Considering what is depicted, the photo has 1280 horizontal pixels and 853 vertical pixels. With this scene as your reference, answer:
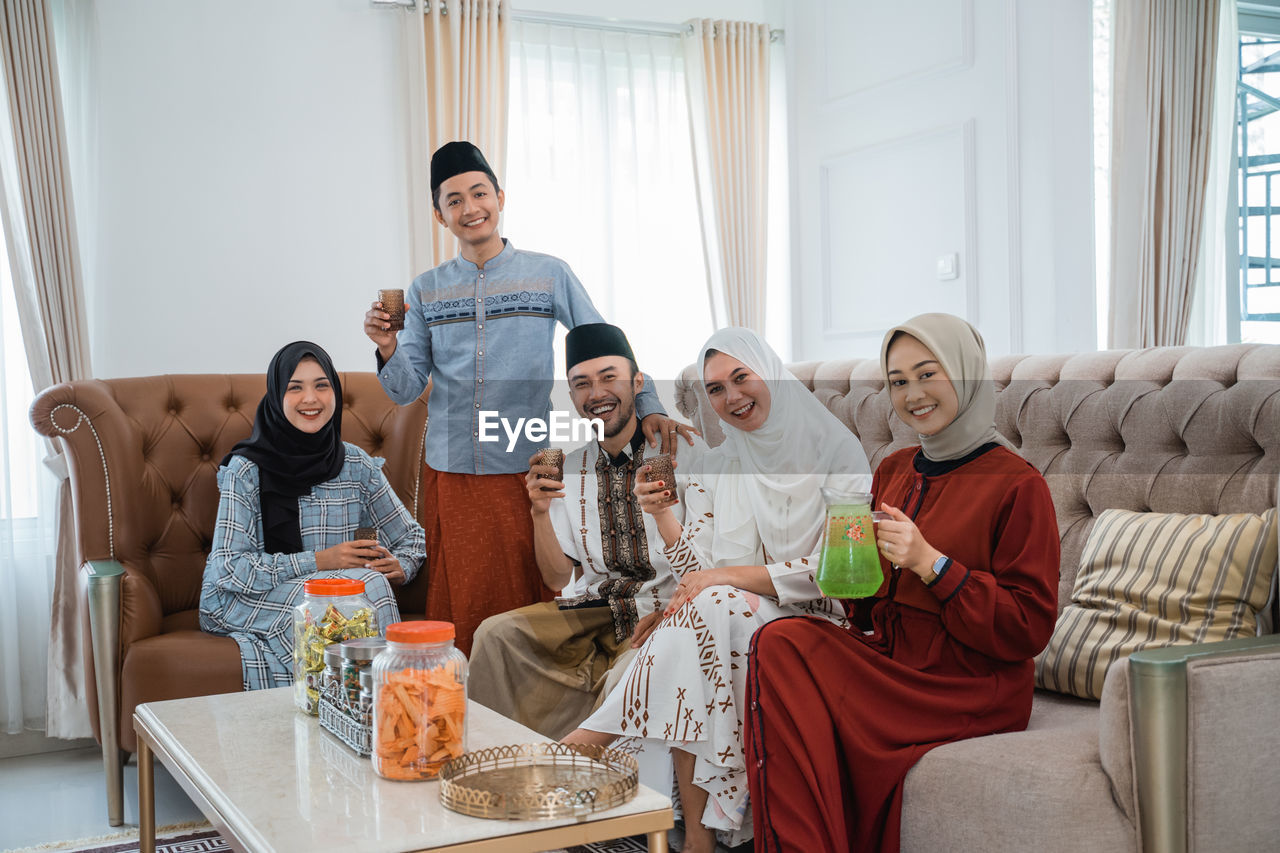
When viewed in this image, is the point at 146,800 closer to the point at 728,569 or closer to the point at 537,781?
the point at 537,781

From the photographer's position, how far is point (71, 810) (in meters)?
2.96

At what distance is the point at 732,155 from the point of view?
4.83 meters

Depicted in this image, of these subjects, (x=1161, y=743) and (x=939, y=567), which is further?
(x=939, y=567)

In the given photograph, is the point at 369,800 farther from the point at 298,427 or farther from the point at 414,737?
the point at 298,427

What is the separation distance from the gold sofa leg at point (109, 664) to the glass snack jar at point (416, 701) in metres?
1.56

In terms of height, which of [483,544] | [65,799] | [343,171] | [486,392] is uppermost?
[343,171]

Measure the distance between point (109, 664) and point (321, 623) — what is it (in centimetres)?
113

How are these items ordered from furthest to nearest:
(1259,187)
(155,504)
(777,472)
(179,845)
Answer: (1259,187), (155,504), (179,845), (777,472)

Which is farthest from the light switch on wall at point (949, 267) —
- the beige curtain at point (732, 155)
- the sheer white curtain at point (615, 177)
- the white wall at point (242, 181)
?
the white wall at point (242, 181)

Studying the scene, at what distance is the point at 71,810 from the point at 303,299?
1942 mm

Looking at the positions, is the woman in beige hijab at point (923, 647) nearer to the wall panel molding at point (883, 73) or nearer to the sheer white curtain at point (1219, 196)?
the wall panel molding at point (883, 73)

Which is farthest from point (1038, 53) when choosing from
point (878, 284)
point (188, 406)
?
point (188, 406)

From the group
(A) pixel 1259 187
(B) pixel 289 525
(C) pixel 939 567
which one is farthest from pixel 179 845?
(A) pixel 1259 187

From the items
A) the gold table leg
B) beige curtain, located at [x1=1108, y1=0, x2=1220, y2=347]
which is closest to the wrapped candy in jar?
the gold table leg
